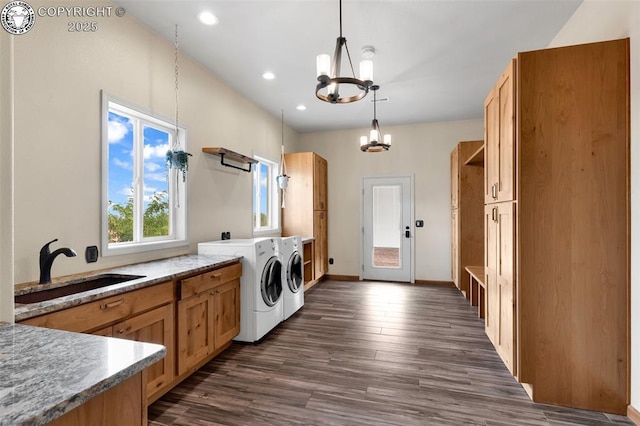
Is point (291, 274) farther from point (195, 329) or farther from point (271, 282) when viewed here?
point (195, 329)

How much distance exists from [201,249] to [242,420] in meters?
1.74

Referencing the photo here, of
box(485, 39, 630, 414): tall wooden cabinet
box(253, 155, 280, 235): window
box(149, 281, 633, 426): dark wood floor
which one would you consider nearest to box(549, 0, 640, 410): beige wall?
box(485, 39, 630, 414): tall wooden cabinet

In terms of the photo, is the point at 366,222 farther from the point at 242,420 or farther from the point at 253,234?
the point at 242,420

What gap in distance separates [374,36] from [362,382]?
9.76ft

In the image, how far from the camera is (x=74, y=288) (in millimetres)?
2086

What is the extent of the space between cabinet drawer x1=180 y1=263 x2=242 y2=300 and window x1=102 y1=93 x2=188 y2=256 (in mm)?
602

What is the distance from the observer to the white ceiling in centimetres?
253

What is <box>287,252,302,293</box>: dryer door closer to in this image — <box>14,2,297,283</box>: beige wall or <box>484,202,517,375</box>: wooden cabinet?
<box>14,2,297,283</box>: beige wall

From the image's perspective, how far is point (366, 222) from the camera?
6.20 metres

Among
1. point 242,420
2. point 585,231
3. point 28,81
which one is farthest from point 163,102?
point 585,231

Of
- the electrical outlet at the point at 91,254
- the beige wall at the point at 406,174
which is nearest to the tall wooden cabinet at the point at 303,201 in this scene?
the beige wall at the point at 406,174

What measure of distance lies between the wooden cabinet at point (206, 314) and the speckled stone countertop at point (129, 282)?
0.08 m

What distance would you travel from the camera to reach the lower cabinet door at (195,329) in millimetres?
2361

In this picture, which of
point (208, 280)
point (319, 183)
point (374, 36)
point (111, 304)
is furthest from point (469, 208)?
point (111, 304)
